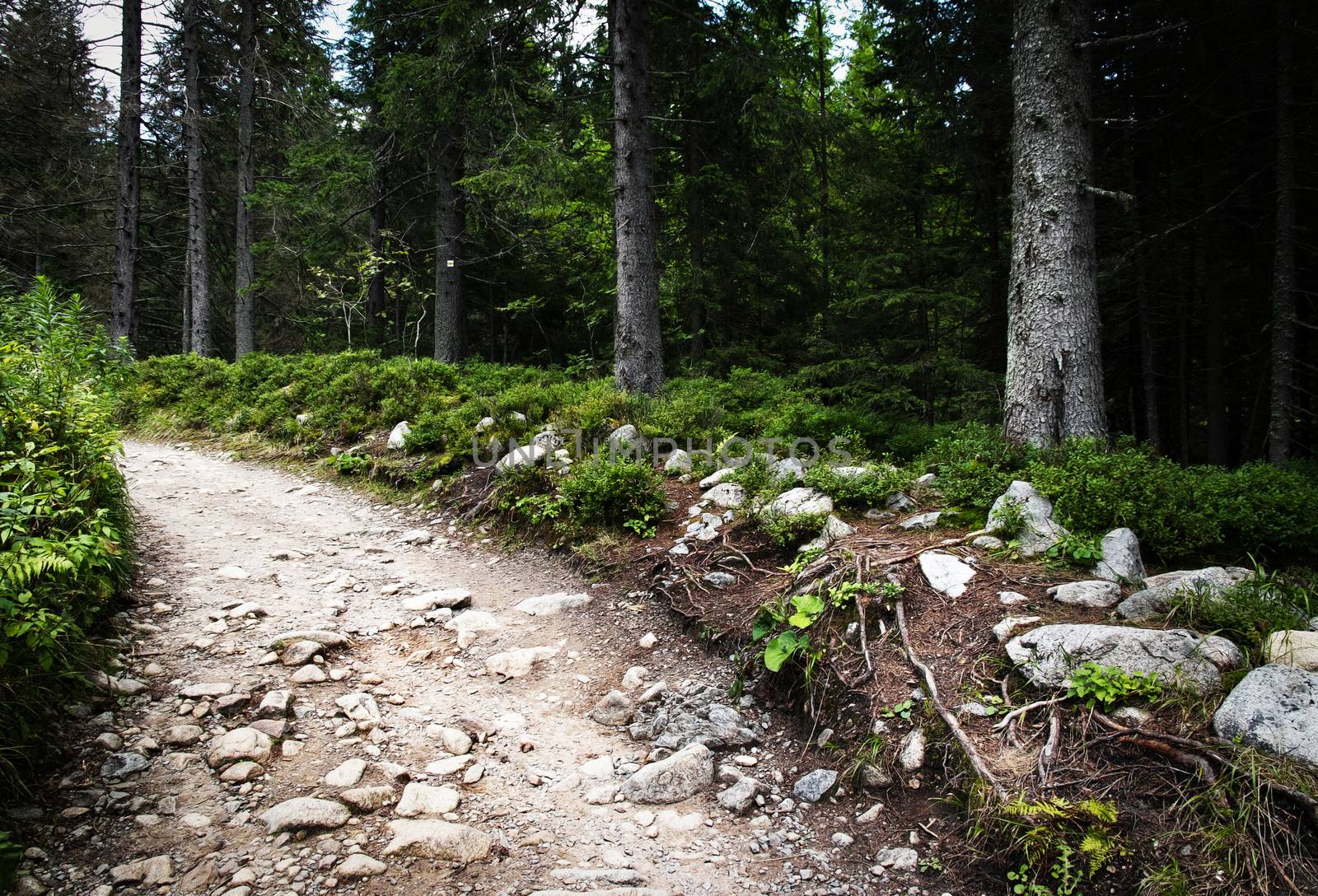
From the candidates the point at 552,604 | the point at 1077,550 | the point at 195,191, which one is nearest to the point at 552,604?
the point at 552,604

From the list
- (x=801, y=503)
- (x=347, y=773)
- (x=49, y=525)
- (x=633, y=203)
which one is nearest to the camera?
(x=347, y=773)

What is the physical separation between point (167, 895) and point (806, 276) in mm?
13493

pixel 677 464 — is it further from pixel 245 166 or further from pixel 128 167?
pixel 128 167

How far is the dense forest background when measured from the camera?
942cm

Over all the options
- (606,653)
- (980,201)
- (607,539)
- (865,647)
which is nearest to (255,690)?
(606,653)

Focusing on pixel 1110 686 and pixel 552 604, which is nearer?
pixel 1110 686

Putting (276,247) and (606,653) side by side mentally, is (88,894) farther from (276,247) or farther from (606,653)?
(276,247)

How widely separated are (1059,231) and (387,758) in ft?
21.7

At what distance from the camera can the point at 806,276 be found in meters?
13.5

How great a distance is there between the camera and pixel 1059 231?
5.50 m

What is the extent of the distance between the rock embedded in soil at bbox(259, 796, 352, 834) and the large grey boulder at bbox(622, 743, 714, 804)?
1298mm

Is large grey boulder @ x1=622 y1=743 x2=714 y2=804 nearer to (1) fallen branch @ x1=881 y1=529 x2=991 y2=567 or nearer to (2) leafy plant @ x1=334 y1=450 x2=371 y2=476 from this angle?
(1) fallen branch @ x1=881 y1=529 x2=991 y2=567

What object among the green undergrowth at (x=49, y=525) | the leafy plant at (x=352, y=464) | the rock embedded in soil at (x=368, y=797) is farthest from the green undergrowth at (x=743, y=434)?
the green undergrowth at (x=49, y=525)

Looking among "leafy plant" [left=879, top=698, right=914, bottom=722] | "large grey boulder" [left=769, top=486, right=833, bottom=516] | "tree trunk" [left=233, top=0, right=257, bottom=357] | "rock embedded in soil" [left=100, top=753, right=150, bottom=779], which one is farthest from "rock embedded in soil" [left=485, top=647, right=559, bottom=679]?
"tree trunk" [left=233, top=0, right=257, bottom=357]
